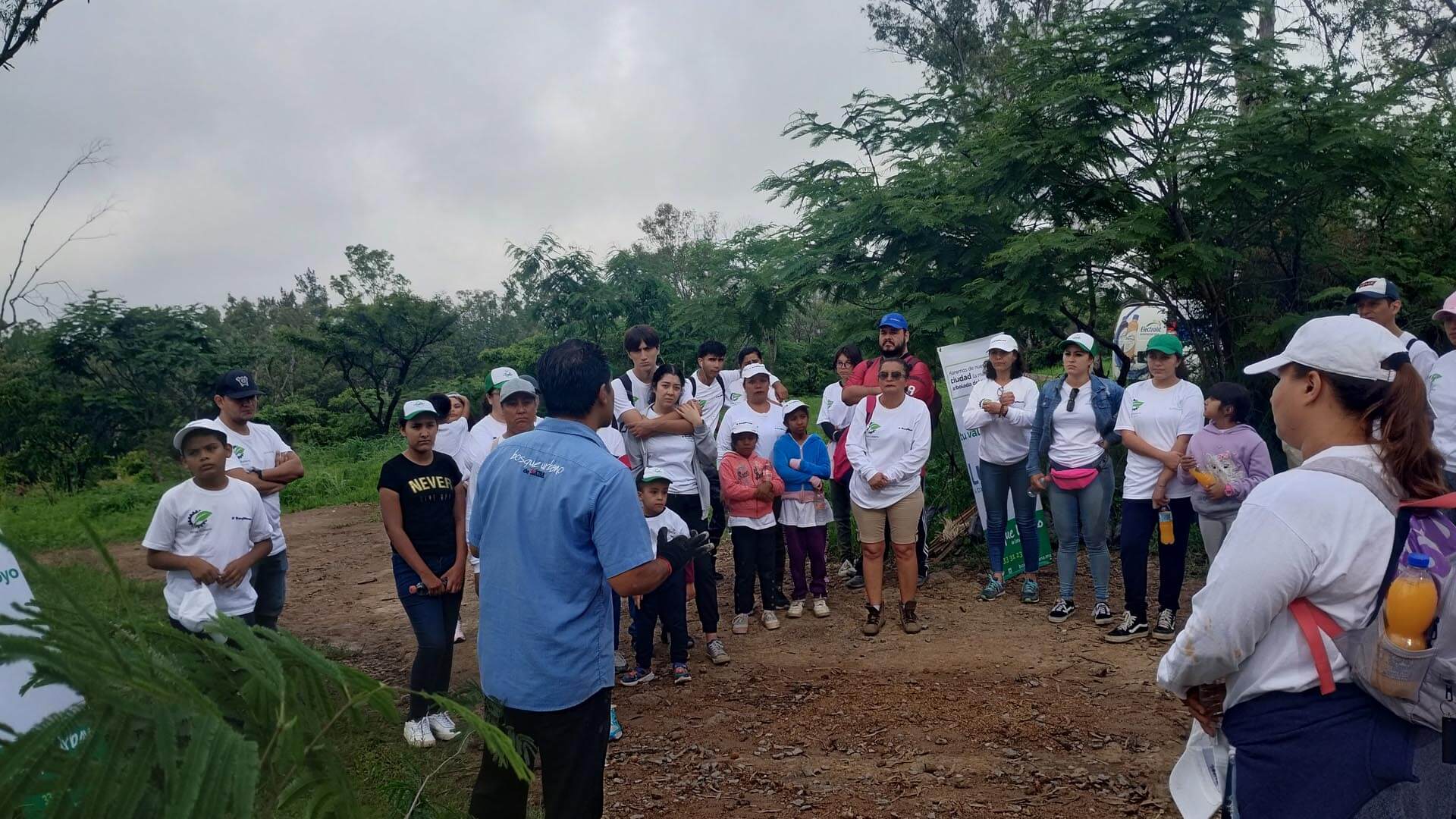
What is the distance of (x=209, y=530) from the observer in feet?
14.7

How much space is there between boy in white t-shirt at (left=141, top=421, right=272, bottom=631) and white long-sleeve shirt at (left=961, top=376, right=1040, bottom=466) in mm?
5156

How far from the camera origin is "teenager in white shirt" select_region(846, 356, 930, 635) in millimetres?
6582

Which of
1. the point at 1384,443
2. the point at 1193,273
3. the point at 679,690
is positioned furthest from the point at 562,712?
the point at 1193,273

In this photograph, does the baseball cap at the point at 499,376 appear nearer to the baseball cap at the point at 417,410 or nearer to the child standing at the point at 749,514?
the baseball cap at the point at 417,410

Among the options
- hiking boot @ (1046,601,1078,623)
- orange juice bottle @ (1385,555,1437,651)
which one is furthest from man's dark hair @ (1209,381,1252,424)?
orange juice bottle @ (1385,555,1437,651)

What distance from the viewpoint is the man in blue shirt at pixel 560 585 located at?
2.91 meters

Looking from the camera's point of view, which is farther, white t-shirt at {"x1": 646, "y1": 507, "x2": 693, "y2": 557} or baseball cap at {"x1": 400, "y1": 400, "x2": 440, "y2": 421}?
white t-shirt at {"x1": 646, "y1": 507, "x2": 693, "y2": 557}

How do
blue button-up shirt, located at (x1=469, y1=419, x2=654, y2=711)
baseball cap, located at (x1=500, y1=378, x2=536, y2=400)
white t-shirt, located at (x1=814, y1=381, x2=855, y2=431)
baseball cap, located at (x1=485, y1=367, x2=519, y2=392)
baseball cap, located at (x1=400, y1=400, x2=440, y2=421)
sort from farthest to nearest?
white t-shirt, located at (x1=814, y1=381, x2=855, y2=431)
baseball cap, located at (x1=485, y1=367, x2=519, y2=392)
baseball cap, located at (x1=500, y1=378, x2=536, y2=400)
baseball cap, located at (x1=400, y1=400, x2=440, y2=421)
blue button-up shirt, located at (x1=469, y1=419, x2=654, y2=711)

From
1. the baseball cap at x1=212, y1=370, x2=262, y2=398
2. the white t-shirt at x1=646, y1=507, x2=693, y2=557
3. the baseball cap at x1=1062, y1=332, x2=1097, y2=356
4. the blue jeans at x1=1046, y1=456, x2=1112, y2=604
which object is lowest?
the blue jeans at x1=1046, y1=456, x2=1112, y2=604

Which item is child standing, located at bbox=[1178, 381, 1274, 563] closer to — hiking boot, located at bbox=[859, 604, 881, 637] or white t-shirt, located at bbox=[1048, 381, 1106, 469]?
white t-shirt, located at bbox=[1048, 381, 1106, 469]

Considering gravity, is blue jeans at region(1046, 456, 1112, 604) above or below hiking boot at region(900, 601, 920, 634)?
above

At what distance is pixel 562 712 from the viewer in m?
2.95

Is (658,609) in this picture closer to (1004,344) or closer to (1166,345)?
(1004,344)

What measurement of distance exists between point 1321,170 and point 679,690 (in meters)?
6.48
